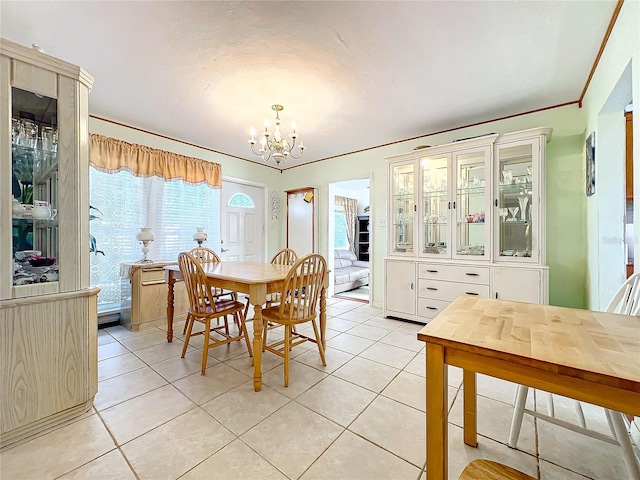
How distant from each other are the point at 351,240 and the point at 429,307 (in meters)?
3.99

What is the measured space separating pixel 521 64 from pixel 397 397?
8.73 feet

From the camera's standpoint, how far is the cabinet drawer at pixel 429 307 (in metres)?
3.16

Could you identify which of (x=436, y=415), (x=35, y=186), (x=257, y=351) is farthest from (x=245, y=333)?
(x=436, y=415)

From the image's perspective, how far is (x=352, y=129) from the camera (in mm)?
3420

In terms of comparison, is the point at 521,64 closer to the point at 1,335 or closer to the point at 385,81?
the point at 385,81

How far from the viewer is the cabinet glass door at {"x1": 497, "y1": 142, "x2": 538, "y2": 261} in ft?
8.96

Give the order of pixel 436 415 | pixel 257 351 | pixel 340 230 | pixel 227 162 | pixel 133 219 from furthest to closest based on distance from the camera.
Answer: pixel 340 230 → pixel 227 162 → pixel 133 219 → pixel 257 351 → pixel 436 415

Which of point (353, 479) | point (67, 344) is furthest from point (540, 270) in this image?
point (67, 344)

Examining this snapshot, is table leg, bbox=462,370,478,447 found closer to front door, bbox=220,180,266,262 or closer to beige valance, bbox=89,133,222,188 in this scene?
front door, bbox=220,180,266,262

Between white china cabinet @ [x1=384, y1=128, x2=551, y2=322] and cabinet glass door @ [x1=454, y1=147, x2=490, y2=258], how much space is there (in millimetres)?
10

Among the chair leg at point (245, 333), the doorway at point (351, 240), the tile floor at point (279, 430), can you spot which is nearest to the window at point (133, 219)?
the tile floor at point (279, 430)

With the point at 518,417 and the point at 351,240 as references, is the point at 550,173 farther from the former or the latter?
the point at 351,240

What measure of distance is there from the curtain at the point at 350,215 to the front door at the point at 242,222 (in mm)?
2490

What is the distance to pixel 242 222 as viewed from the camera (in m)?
4.70
